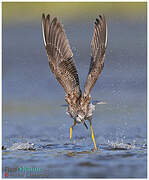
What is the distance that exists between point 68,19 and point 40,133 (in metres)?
9.74

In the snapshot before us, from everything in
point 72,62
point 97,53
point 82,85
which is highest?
point 97,53

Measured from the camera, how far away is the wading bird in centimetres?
1023

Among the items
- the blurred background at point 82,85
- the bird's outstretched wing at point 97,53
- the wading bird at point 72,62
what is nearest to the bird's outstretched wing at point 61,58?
the wading bird at point 72,62

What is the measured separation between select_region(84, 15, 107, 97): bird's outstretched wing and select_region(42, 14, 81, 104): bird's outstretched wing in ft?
1.03

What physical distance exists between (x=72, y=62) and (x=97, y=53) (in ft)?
1.90

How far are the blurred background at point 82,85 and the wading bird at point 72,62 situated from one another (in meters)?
0.87

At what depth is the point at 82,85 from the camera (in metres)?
15.1

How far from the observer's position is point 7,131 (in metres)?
12.1

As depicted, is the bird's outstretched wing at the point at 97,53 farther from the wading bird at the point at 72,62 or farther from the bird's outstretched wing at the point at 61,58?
the bird's outstretched wing at the point at 61,58

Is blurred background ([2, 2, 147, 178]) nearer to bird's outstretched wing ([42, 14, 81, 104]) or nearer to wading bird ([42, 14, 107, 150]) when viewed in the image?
wading bird ([42, 14, 107, 150])

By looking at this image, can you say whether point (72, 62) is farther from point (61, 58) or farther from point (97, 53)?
point (97, 53)

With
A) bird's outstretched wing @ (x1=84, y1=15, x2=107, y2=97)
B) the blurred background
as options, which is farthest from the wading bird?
the blurred background

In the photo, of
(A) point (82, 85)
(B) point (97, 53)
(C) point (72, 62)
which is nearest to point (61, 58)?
(C) point (72, 62)

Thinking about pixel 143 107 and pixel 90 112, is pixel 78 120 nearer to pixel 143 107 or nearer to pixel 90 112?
pixel 90 112
